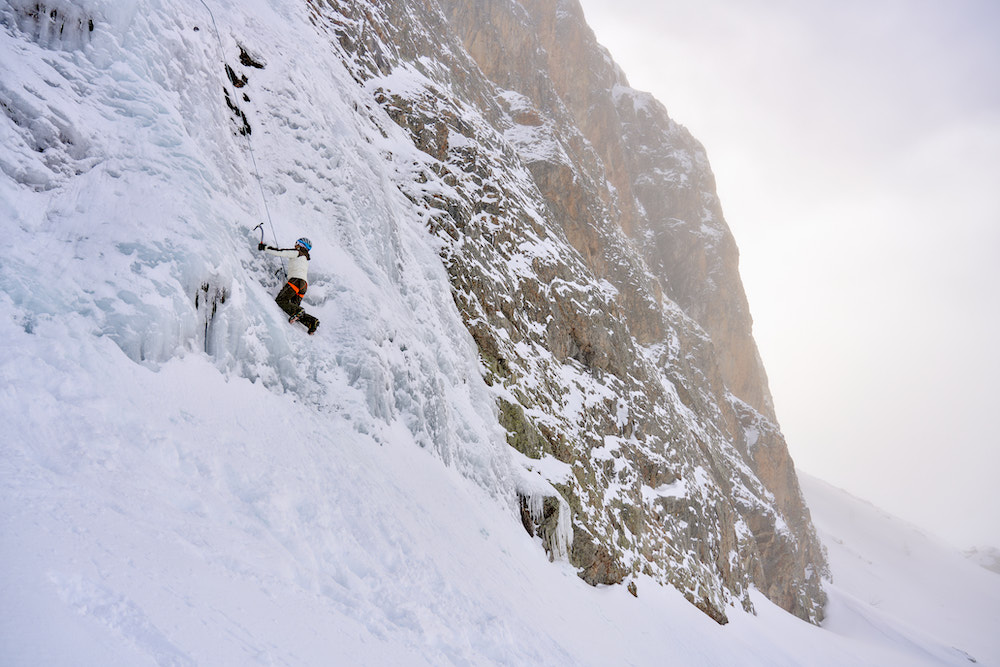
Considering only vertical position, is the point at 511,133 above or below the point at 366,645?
above

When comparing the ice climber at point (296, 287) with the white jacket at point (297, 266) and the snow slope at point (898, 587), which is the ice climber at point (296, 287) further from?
the snow slope at point (898, 587)

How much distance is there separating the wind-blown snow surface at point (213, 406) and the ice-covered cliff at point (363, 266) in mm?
46

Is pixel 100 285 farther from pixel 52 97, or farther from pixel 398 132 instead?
pixel 398 132

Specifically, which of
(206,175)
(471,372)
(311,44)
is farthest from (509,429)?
(311,44)

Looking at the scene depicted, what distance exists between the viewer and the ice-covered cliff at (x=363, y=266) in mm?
5461

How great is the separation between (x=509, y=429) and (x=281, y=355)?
795cm

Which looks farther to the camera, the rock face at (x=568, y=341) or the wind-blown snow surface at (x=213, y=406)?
the rock face at (x=568, y=341)

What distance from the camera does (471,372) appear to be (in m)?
13.9

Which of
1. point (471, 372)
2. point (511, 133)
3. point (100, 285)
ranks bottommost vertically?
point (100, 285)

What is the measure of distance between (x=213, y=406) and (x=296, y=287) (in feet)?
8.80

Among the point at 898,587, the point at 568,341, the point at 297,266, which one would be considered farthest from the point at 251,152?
the point at 898,587

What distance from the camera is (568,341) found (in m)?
20.1

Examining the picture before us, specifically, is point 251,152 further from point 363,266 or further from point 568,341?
point 568,341

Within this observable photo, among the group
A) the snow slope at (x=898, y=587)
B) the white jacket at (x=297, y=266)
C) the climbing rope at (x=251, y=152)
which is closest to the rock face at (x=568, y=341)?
the snow slope at (x=898, y=587)
